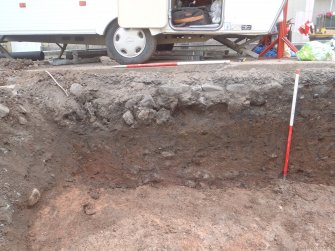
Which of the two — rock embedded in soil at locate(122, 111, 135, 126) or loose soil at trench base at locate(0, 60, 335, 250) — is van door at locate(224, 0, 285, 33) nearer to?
loose soil at trench base at locate(0, 60, 335, 250)

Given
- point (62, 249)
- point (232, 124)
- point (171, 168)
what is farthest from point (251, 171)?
point (62, 249)

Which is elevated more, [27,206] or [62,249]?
[27,206]

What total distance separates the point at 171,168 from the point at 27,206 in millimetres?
1661

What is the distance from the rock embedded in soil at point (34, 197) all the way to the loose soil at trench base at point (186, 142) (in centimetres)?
23

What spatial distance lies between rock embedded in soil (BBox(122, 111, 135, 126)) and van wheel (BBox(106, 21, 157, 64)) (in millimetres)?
1474

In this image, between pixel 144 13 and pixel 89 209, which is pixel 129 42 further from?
pixel 89 209

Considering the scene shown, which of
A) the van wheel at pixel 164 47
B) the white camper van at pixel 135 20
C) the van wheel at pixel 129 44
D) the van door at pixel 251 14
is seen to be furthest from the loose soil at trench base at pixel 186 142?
the van wheel at pixel 164 47

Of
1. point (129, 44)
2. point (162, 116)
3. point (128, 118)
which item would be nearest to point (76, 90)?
point (128, 118)

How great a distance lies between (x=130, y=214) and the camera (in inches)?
146

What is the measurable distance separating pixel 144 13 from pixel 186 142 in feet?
6.88

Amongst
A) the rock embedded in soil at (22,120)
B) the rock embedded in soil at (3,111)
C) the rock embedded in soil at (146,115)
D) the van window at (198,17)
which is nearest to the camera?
the rock embedded in soil at (3,111)

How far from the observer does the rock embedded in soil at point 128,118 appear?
4148 mm

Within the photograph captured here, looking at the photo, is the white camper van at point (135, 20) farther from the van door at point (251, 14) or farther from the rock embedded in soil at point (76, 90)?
the rock embedded in soil at point (76, 90)

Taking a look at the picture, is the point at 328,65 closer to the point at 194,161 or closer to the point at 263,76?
the point at 263,76
